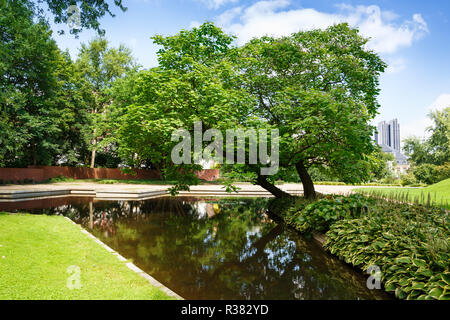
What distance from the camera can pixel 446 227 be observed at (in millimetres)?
5270

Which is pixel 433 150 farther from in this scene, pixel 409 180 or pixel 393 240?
pixel 393 240

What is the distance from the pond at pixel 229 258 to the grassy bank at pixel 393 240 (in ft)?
1.19

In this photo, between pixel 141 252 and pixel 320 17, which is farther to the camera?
pixel 320 17

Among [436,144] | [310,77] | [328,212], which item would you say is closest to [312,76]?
[310,77]

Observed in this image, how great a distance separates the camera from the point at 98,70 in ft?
105

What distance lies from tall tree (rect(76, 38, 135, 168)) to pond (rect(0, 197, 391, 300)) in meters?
24.6

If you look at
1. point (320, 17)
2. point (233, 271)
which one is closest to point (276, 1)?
point (320, 17)

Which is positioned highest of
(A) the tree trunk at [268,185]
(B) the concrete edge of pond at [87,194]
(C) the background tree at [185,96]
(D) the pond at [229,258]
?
(C) the background tree at [185,96]

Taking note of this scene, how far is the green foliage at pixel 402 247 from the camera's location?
365cm

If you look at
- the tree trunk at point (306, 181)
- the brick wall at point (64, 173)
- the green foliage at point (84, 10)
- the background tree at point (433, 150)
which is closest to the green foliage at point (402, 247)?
the tree trunk at point (306, 181)

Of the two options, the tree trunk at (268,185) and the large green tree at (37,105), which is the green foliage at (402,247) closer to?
the tree trunk at (268,185)

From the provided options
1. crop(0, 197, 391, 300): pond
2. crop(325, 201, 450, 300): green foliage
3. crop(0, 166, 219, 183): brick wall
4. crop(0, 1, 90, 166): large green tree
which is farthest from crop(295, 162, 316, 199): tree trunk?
crop(0, 166, 219, 183): brick wall
